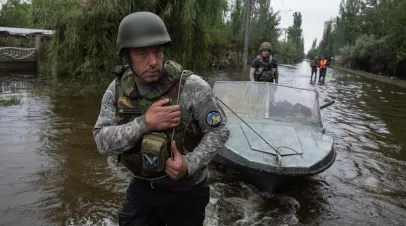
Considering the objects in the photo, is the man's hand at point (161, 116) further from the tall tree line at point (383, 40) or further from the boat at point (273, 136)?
the tall tree line at point (383, 40)

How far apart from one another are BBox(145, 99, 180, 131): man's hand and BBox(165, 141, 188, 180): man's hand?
116 millimetres

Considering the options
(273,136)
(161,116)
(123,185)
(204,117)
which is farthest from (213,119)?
(123,185)

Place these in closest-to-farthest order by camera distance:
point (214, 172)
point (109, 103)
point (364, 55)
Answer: point (109, 103) → point (214, 172) → point (364, 55)

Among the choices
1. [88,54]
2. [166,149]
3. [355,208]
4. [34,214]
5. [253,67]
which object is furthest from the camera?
[88,54]

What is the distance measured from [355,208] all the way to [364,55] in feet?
119

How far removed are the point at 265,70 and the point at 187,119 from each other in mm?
6311

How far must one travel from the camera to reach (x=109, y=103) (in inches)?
75.5

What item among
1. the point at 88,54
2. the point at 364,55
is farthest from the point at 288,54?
the point at 88,54

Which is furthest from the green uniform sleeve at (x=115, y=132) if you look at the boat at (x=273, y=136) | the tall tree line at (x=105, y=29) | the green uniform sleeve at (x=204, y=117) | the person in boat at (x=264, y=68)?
the tall tree line at (x=105, y=29)

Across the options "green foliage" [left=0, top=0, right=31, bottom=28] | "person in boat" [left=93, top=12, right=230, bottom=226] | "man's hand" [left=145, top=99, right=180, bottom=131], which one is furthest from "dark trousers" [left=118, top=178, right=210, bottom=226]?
"green foliage" [left=0, top=0, right=31, bottom=28]

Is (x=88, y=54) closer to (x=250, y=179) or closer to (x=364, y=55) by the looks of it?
(x=250, y=179)

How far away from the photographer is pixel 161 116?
1668 mm

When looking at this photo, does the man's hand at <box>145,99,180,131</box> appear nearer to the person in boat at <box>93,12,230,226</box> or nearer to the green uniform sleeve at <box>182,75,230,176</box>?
the person in boat at <box>93,12,230,226</box>

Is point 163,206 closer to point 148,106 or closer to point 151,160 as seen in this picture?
point 151,160
